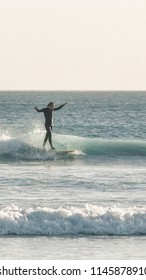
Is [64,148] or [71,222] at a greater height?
[71,222]

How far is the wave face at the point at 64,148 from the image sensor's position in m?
31.8

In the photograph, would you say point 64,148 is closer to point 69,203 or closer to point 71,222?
→ point 69,203

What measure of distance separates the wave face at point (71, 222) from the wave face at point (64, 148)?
11.9 meters

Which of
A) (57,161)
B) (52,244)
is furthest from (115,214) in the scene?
(57,161)

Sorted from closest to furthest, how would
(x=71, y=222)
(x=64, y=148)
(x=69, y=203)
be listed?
1. (x=71, y=222)
2. (x=69, y=203)
3. (x=64, y=148)

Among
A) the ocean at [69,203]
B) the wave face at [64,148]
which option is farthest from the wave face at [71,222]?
the wave face at [64,148]

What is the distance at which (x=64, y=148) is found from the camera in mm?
34250

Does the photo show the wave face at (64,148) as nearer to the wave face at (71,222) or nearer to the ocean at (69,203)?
the ocean at (69,203)

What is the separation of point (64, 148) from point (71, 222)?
596 inches

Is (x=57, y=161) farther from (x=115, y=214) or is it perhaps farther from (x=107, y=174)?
(x=115, y=214)

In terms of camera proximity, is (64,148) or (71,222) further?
(64,148)

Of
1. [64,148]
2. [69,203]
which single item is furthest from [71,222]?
[64,148]

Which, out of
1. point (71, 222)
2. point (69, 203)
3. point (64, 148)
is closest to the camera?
point (71, 222)
